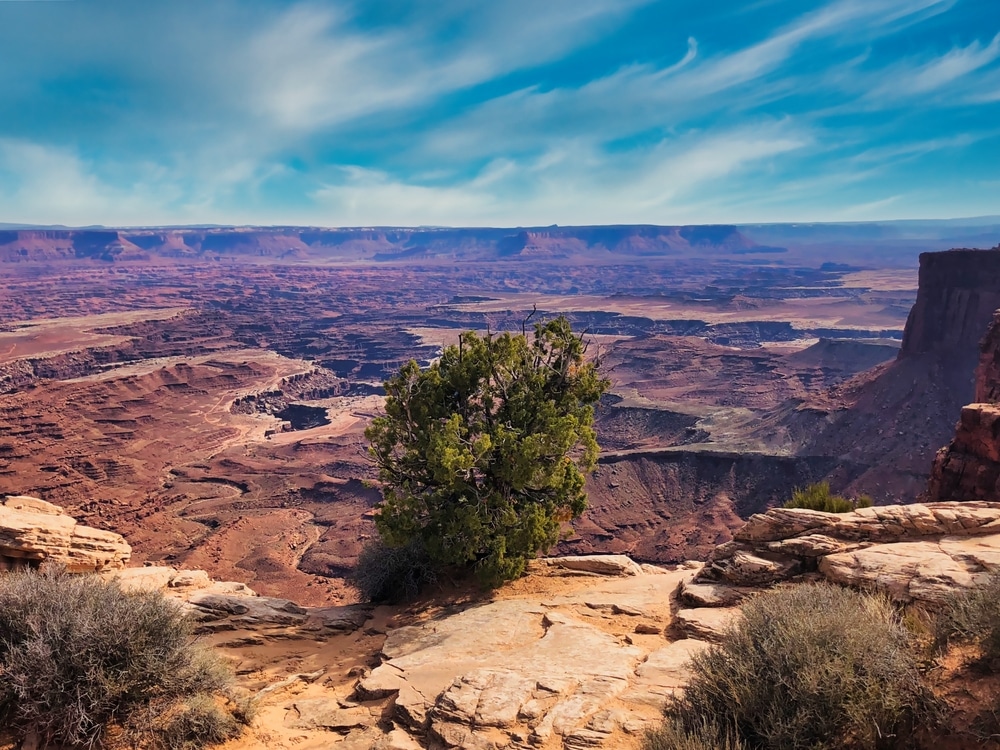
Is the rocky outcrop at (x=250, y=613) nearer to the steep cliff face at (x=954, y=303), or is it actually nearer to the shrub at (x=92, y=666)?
the shrub at (x=92, y=666)

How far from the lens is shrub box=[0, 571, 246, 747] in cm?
682

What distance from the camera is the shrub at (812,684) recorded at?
5.25m

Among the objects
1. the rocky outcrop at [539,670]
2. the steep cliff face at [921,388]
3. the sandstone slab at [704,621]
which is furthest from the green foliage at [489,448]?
the steep cliff face at [921,388]

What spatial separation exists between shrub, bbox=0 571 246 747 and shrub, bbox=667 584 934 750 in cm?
615

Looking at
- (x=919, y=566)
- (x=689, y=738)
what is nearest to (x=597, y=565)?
(x=919, y=566)

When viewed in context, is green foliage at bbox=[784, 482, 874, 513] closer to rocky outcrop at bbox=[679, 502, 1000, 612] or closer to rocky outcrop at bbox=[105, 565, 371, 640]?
rocky outcrop at bbox=[679, 502, 1000, 612]

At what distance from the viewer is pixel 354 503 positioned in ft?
154

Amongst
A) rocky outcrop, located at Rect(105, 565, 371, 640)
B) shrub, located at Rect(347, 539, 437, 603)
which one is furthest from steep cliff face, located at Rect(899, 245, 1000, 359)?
rocky outcrop, located at Rect(105, 565, 371, 640)

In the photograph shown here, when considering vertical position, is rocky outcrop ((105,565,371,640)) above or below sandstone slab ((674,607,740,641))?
below

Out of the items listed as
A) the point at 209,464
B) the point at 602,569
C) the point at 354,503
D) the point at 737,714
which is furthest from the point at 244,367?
the point at 737,714

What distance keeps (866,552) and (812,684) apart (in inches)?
217

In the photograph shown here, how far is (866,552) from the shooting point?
9734mm

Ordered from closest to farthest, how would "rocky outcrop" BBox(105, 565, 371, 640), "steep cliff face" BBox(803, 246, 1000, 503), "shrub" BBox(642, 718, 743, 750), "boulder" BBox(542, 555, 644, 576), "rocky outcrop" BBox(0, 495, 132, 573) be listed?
"shrub" BBox(642, 718, 743, 750), "rocky outcrop" BBox(0, 495, 132, 573), "rocky outcrop" BBox(105, 565, 371, 640), "boulder" BBox(542, 555, 644, 576), "steep cliff face" BBox(803, 246, 1000, 503)

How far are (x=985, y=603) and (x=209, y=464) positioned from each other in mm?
59165
